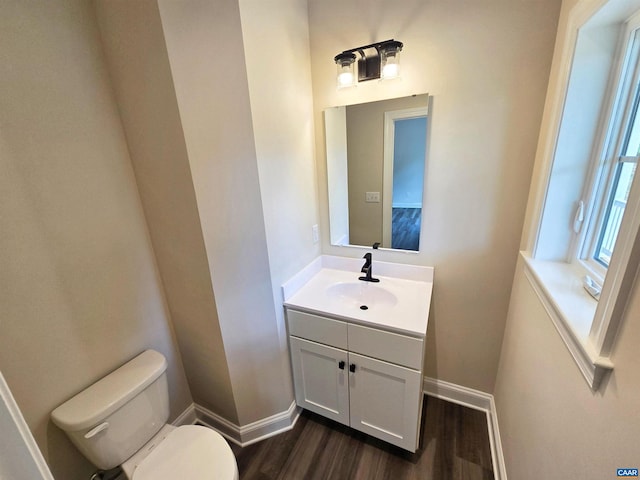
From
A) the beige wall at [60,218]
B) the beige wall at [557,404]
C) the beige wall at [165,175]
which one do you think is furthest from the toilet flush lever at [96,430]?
the beige wall at [557,404]

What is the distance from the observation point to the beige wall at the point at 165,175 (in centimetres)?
98

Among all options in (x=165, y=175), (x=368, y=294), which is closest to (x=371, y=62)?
(x=165, y=175)

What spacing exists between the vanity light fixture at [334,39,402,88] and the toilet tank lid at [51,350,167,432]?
5.68 feet

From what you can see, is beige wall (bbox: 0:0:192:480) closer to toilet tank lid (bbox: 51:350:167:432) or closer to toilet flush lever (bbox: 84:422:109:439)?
toilet tank lid (bbox: 51:350:167:432)

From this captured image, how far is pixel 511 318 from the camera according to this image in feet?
4.60

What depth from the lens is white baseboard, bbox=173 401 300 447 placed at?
155cm

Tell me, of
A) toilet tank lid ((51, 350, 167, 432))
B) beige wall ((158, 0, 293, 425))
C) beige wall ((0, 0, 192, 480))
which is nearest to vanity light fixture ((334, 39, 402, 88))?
beige wall ((158, 0, 293, 425))

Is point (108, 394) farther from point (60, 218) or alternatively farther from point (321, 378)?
point (321, 378)

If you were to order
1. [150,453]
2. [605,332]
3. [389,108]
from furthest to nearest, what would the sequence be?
[389,108], [150,453], [605,332]

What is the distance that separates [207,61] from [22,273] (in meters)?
1.04

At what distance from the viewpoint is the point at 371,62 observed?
139 cm

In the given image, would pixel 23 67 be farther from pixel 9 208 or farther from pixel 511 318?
pixel 511 318

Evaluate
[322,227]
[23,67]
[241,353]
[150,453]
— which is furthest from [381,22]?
[150,453]

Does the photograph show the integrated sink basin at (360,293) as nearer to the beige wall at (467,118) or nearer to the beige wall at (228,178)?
the beige wall at (467,118)
